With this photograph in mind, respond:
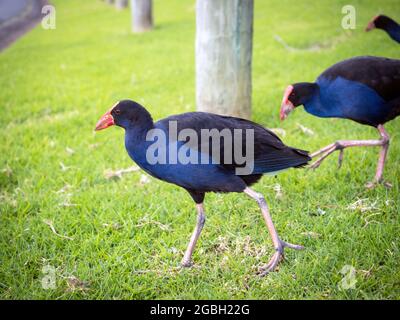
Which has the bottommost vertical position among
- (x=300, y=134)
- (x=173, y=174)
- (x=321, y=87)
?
(x=300, y=134)

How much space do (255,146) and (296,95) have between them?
3.54 ft

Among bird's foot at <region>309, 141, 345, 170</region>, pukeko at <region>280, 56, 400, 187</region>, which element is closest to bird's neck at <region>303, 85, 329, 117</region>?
pukeko at <region>280, 56, 400, 187</region>

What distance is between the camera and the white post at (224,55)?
503cm

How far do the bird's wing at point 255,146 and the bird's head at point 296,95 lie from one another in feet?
2.78

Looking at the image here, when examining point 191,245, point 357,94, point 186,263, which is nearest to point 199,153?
point 191,245

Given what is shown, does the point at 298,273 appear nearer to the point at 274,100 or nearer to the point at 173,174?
the point at 173,174

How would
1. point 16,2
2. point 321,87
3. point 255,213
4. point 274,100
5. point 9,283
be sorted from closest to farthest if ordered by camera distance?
point 9,283 → point 255,213 → point 321,87 → point 274,100 → point 16,2

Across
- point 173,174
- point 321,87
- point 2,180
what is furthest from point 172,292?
point 2,180

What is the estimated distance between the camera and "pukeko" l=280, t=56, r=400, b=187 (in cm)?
373

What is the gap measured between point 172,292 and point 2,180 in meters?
2.68

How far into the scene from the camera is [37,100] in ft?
24.2

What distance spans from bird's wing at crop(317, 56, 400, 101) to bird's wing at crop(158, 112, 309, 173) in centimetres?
115
